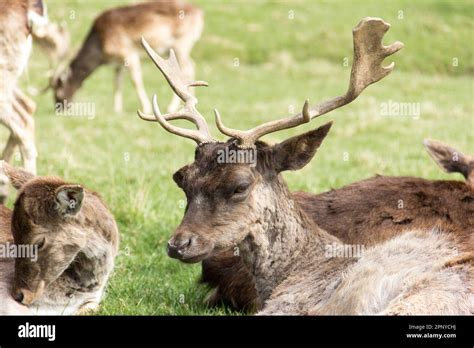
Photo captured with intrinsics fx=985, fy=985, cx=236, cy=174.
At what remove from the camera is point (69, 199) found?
5961 mm

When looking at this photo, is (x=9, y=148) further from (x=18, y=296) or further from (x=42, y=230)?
(x=18, y=296)

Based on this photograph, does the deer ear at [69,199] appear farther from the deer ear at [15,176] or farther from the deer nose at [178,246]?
Result: the deer nose at [178,246]

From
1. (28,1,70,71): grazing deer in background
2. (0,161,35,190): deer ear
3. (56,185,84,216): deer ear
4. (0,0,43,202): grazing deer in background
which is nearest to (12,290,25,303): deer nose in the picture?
(56,185,84,216): deer ear

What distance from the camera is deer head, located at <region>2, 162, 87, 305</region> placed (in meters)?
5.88

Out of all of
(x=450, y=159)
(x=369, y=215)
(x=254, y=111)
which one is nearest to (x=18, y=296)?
(x=369, y=215)

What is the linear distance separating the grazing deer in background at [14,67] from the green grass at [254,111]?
55 centimetres

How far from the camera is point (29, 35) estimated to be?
32.0 ft

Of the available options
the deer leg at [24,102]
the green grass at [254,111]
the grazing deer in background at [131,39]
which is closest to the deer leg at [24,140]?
the deer leg at [24,102]

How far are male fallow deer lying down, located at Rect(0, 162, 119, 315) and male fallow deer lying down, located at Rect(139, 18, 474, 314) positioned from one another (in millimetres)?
749

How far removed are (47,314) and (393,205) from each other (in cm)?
247

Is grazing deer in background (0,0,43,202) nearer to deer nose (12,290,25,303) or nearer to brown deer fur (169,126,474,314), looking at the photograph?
deer nose (12,290,25,303)

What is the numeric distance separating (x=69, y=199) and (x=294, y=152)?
54.7 inches

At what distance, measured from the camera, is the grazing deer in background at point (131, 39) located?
20062 mm

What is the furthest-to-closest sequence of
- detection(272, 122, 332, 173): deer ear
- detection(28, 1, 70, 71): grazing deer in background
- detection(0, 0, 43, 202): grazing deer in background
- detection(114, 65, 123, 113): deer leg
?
detection(114, 65, 123, 113): deer leg
detection(28, 1, 70, 71): grazing deer in background
detection(0, 0, 43, 202): grazing deer in background
detection(272, 122, 332, 173): deer ear
